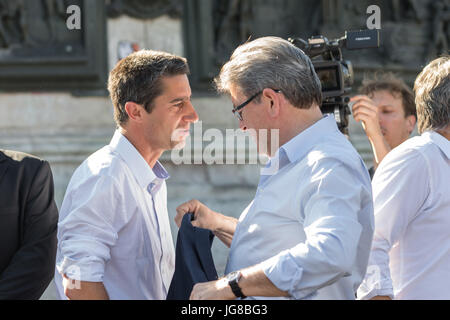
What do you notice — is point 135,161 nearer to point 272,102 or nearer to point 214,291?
point 272,102

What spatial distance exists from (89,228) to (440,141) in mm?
1190

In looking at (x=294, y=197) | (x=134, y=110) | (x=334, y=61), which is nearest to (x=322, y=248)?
(x=294, y=197)

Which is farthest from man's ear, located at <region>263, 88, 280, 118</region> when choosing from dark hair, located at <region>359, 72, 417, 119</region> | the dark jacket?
dark hair, located at <region>359, 72, 417, 119</region>

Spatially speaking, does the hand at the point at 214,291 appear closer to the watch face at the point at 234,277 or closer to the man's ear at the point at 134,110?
the watch face at the point at 234,277

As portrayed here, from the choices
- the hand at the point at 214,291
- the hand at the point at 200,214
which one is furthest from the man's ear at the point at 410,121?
the hand at the point at 214,291

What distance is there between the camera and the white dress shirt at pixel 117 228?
7.72 feet

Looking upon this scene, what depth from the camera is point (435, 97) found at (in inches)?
97.3

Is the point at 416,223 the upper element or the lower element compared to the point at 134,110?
lower

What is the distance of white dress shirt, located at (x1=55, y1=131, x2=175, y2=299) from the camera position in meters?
2.35

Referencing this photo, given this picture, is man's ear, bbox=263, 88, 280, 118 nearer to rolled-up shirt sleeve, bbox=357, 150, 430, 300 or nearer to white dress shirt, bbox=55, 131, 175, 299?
rolled-up shirt sleeve, bbox=357, 150, 430, 300

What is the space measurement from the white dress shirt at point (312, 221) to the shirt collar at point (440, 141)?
455 millimetres
